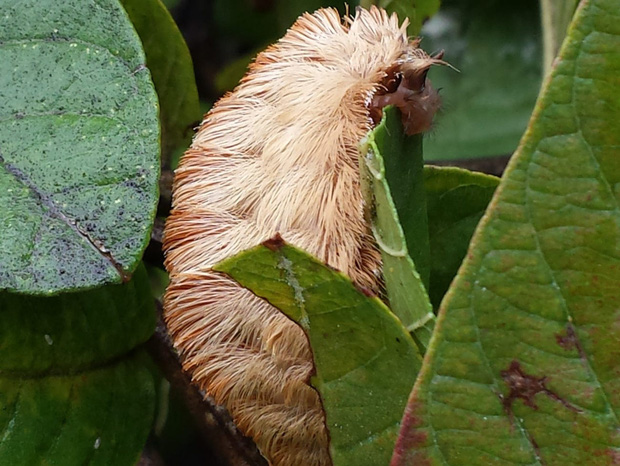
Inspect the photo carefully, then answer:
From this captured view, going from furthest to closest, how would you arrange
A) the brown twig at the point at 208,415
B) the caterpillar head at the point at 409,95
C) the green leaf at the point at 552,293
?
1. the brown twig at the point at 208,415
2. the caterpillar head at the point at 409,95
3. the green leaf at the point at 552,293

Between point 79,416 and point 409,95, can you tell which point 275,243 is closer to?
point 409,95

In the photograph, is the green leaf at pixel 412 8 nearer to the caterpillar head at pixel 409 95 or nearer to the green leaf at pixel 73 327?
the caterpillar head at pixel 409 95

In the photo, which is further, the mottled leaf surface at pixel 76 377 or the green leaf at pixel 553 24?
the green leaf at pixel 553 24

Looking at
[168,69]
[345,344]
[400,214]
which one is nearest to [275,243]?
[345,344]

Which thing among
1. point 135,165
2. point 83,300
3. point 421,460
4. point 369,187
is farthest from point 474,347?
point 83,300

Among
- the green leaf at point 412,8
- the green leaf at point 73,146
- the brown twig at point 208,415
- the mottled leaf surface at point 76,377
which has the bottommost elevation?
the brown twig at point 208,415

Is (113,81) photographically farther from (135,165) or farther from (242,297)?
(242,297)

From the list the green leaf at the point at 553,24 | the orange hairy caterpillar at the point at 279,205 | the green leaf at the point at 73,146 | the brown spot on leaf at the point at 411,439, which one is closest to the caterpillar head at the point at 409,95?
the orange hairy caterpillar at the point at 279,205
